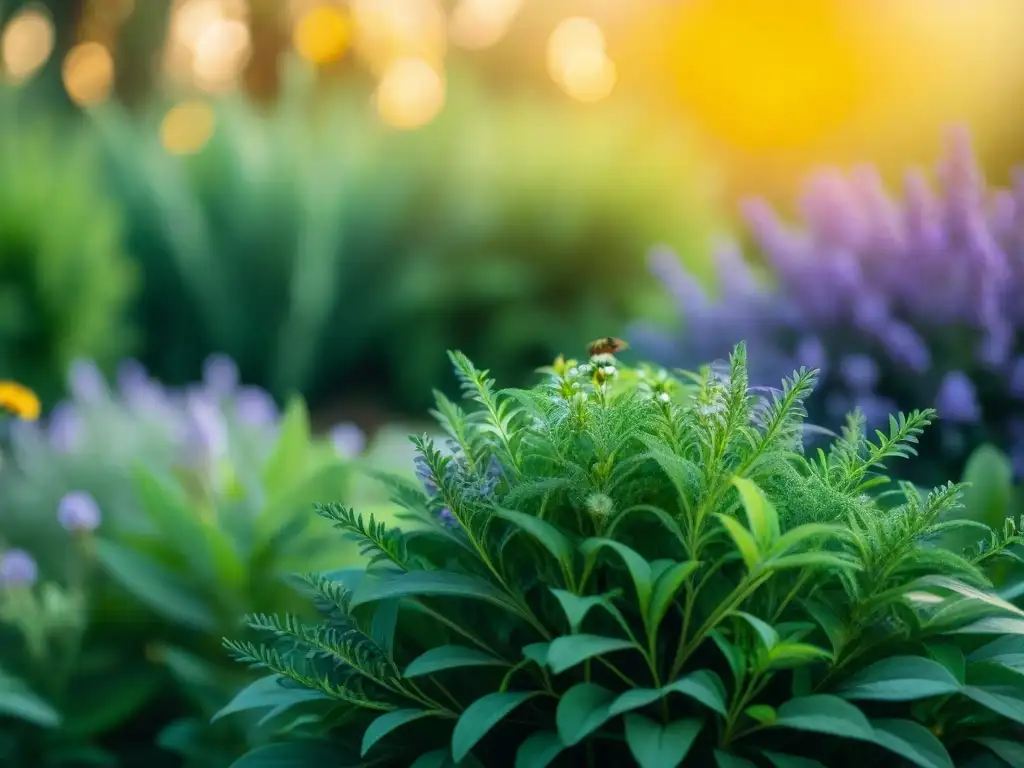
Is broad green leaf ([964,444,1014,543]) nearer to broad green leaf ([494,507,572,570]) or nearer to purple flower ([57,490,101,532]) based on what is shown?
broad green leaf ([494,507,572,570])

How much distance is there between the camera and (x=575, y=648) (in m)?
1.20

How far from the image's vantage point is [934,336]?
2.71m

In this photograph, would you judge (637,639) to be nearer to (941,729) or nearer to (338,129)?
(941,729)

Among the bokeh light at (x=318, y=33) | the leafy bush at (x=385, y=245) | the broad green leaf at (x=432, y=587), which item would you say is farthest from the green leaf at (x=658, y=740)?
the bokeh light at (x=318, y=33)

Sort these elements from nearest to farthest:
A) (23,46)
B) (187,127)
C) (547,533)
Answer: (547,533), (187,127), (23,46)

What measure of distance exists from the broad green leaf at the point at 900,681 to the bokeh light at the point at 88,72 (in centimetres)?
633

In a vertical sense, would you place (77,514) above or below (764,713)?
above

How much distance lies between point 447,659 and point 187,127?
539 centimetres

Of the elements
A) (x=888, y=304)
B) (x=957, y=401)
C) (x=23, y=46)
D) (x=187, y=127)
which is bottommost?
(x=957, y=401)

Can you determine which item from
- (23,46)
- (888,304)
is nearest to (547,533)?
(888,304)

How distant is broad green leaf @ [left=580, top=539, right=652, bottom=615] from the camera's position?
4.07 ft

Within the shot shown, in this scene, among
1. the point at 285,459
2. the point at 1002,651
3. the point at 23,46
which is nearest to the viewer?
the point at 1002,651

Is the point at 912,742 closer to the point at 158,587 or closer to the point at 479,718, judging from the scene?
the point at 479,718

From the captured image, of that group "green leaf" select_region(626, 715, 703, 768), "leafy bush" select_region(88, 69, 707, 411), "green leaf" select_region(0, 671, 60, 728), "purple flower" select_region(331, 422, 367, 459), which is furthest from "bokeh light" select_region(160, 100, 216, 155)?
"green leaf" select_region(626, 715, 703, 768)
